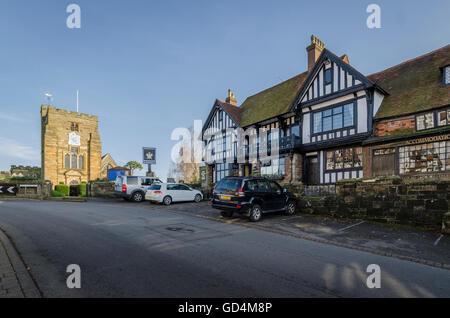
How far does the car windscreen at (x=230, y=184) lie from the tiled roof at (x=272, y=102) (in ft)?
35.7

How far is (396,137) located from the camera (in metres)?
13.5

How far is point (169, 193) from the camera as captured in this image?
16.6 m

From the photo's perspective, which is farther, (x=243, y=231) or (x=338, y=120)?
(x=338, y=120)

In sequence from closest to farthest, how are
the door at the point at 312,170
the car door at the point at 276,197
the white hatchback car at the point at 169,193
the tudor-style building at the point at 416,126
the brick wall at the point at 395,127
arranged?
1. the car door at the point at 276,197
2. the tudor-style building at the point at 416,126
3. the brick wall at the point at 395,127
4. the white hatchback car at the point at 169,193
5. the door at the point at 312,170

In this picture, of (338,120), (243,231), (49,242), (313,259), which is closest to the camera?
(313,259)

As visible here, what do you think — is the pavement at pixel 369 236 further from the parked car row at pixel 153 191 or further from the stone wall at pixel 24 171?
the stone wall at pixel 24 171

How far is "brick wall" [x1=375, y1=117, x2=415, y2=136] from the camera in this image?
1350 centimetres

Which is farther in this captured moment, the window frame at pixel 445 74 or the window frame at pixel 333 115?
the window frame at pixel 333 115

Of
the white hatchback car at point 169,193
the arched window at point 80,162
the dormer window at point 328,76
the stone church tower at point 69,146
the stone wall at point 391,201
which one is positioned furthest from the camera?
the arched window at point 80,162

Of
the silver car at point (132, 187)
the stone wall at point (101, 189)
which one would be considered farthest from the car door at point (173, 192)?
the stone wall at point (101, 189)

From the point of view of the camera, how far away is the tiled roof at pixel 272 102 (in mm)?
20750

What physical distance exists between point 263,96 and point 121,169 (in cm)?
2131
